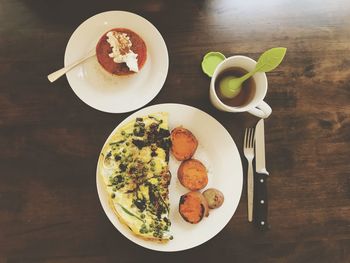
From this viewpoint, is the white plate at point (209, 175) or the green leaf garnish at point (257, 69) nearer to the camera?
the green leaf garnish at point (257, 69)

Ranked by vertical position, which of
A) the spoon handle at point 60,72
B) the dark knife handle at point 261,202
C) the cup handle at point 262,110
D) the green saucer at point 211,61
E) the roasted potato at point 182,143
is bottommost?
the dark knife handle at point 261,202

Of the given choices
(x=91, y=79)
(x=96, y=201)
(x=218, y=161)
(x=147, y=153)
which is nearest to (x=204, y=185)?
(x=218, y=161)

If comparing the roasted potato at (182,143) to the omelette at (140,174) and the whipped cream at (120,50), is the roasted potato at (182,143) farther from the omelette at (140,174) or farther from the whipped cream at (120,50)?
the whipped cream at (120,50)

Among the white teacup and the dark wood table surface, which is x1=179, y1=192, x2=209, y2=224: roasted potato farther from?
the white teacup

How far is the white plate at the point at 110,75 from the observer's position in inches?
49.9

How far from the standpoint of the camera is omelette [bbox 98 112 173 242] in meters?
1.23

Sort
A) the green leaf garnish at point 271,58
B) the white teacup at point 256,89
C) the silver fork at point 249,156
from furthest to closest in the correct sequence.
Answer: the silver fork at point 249,156 → the white teacup at point 256,89 → the green leaf garnish at point 271,58

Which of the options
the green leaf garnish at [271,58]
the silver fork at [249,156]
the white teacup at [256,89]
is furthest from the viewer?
the silver fork at [249,156]

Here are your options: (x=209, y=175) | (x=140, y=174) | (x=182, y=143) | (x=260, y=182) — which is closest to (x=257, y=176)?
(x=260, y=182)

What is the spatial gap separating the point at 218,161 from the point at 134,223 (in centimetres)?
34

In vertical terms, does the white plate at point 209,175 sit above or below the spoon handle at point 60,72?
below

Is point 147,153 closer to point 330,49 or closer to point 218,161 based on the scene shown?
point 218,161

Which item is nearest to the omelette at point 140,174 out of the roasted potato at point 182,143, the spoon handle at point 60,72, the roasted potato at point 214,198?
the roasted potato at point 182,143

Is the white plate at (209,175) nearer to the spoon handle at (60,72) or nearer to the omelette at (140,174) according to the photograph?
the omelette at (140,174)
